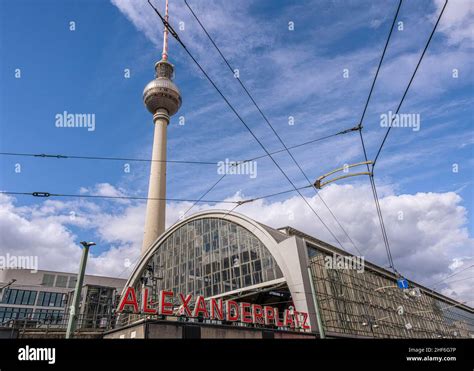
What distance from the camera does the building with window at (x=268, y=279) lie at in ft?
96.9

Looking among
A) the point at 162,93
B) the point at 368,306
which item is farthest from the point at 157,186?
the point at 368,306

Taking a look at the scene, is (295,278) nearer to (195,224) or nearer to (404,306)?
(195,224)

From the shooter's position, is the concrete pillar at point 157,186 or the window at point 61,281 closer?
the concrete pillar at point 157,186

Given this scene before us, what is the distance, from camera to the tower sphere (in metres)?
77.4

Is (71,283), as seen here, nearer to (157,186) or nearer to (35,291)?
(35,291)

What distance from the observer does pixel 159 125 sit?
247 feet

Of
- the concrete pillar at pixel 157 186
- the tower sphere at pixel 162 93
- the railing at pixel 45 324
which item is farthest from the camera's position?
the tower sphere at pixel 162 93

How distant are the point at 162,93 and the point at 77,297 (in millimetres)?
70662

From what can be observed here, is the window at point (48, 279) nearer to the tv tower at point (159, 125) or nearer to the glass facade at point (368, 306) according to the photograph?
the tv tower at point (159, 125)

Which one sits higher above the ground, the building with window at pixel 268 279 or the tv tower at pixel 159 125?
the tv tower at pixel 159 125

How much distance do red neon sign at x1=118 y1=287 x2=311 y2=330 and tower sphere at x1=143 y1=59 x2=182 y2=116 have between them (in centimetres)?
6011

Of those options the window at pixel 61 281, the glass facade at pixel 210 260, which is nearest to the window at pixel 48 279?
the window at pixel 61 281

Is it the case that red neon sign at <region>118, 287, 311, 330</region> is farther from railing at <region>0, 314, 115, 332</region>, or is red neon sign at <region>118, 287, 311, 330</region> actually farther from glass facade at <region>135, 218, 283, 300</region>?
glass facade at <region>135, 218, 283, 300</region>

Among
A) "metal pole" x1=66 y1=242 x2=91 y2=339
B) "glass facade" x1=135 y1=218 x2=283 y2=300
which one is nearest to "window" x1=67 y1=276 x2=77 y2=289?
"glass facade" x1=135 y1=218 x2=283 y2=300
